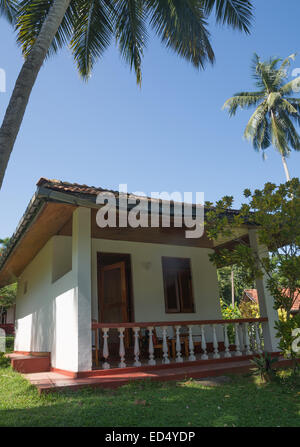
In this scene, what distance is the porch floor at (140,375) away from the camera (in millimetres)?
4676

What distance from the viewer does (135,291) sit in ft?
27.5

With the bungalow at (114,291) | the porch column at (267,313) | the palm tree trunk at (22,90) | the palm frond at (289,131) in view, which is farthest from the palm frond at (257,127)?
the palm tree trunk at (22,90)

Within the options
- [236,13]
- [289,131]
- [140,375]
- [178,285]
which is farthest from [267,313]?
[289,131]

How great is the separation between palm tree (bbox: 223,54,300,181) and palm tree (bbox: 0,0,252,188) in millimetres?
16078

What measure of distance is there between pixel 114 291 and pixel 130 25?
21.5ft

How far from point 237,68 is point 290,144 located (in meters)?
16.2

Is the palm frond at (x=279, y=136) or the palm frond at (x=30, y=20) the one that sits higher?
the palm frond at (x=279, y=136)

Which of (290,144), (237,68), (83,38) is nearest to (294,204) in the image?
(237,68)

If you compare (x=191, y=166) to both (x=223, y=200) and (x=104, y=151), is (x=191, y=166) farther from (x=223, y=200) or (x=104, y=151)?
(x=223, y=200)

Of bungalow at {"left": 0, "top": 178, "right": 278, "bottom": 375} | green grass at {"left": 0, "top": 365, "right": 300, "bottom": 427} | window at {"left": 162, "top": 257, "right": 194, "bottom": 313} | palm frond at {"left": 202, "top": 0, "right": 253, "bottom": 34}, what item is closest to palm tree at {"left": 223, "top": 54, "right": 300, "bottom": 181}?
window at {"left": 162, "top": 257, "right": 194, "bottom": 313}

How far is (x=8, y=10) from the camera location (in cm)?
822

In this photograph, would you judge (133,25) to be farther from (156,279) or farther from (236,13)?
(156,279)

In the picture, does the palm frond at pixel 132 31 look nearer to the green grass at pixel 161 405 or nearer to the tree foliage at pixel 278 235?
the tree foliage at pixel 278 235

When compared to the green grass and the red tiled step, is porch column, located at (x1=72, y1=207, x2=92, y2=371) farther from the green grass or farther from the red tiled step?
the red tiled step
